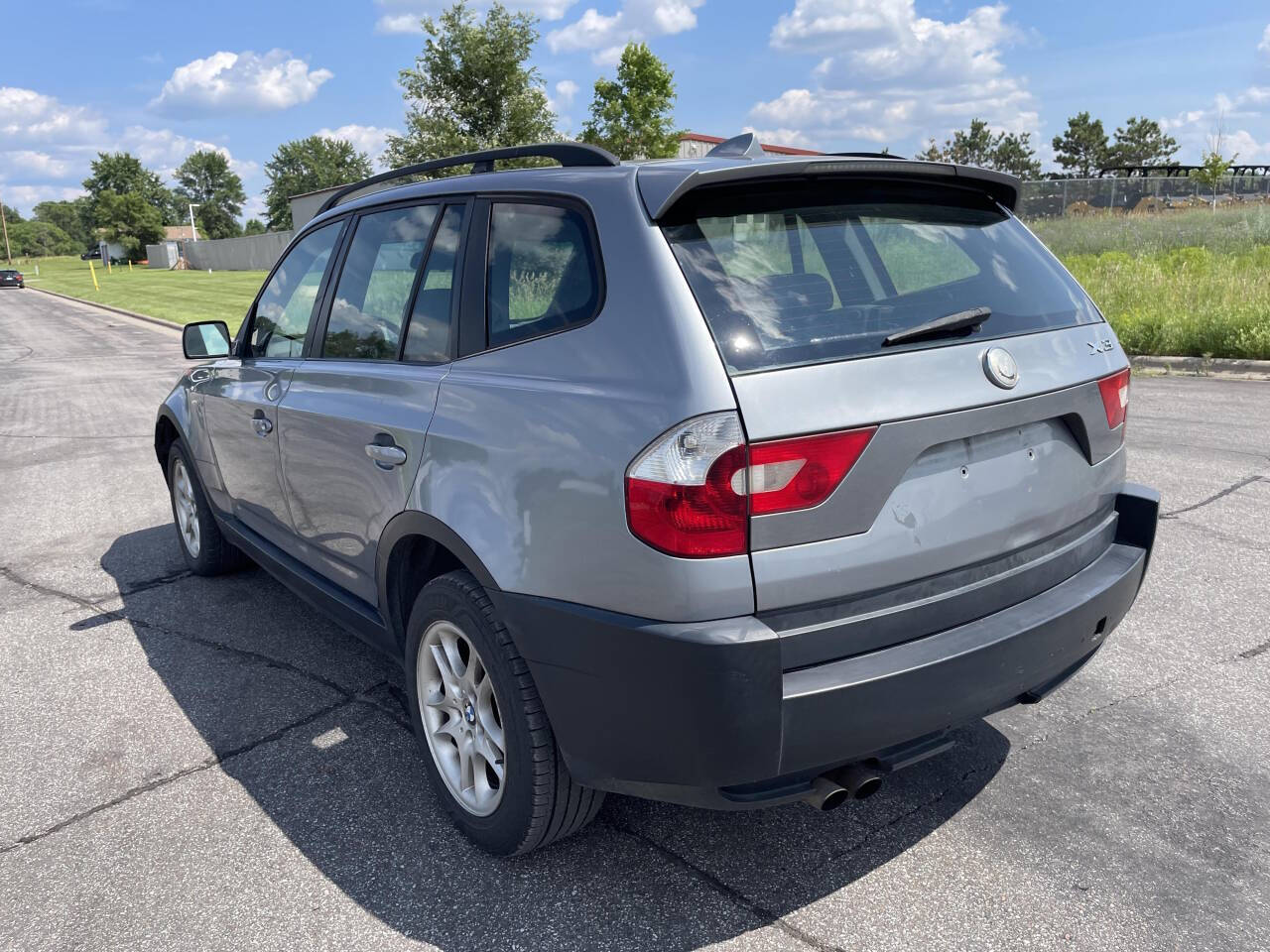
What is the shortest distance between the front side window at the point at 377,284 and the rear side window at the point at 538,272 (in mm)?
460

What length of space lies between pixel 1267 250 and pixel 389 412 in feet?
62.2

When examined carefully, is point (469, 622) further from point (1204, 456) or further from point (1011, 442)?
point (1204, 456)

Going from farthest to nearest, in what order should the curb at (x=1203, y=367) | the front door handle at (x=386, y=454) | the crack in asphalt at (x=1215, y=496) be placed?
the curb at (x=1203, y=367)
the crack in asphalt at (x=1215, y=496)
the front door handle at (x=386, y=454)

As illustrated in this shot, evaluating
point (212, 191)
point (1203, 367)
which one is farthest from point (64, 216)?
point (1203, 367)

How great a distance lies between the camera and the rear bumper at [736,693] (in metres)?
2.03

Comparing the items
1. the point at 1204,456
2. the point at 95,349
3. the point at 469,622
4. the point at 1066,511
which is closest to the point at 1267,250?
the point at 1204,456

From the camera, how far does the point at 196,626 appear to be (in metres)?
4.60

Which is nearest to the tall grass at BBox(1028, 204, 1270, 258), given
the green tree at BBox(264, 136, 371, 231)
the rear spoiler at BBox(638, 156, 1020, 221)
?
the rear spoiler at BBox(638, 156, 1020, 221)

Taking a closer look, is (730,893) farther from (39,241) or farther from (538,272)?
(39,241)

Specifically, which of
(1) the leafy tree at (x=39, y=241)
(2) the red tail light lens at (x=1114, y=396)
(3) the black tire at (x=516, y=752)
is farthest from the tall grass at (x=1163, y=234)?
(1) the leafy tree at (x=39, y=241)

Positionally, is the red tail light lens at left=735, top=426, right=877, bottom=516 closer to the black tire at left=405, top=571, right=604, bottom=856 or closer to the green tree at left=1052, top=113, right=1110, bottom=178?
the black tire at left=405, top=571, right=604, bottom=856

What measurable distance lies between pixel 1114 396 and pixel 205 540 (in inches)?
172

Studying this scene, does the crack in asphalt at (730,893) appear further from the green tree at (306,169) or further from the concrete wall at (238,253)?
the green tree at (306,169)

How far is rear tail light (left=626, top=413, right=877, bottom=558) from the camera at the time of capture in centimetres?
204
